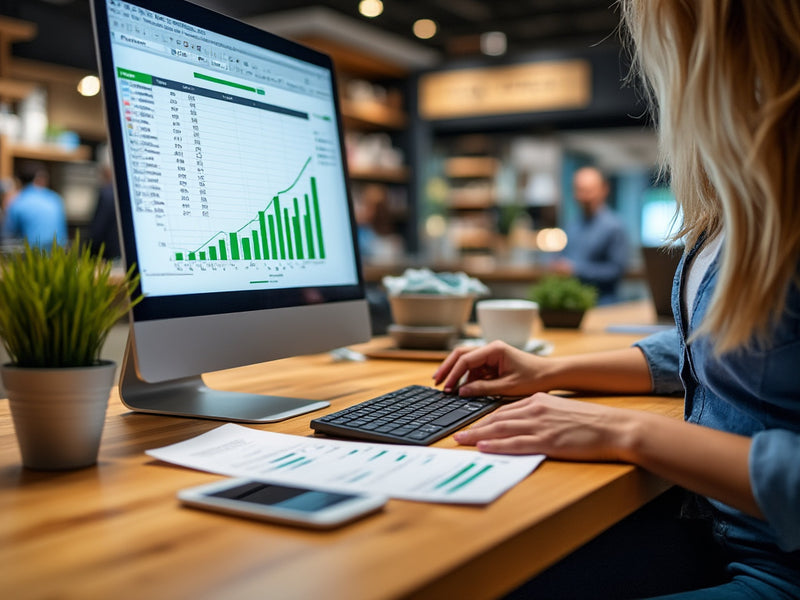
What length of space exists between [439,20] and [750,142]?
7.17 metres

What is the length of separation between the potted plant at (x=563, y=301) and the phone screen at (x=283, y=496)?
140cm

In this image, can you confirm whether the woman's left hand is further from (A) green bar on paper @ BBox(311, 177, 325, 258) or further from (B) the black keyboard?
(A) green bar on paper @ BBox(311, 177, 325, 258)

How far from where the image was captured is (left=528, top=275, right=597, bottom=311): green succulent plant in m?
1.91

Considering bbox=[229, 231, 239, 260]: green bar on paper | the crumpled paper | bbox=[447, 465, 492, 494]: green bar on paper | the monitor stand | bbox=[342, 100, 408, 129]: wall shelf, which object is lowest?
bbox=[447, 465, 492, 494]: green bar on paper

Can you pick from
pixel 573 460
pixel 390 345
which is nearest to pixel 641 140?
pixel 390 345

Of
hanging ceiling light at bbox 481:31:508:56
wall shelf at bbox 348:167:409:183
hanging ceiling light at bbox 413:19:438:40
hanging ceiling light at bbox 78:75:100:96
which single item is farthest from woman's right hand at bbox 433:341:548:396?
hanging ceiling light at bbox 481:31:508:56

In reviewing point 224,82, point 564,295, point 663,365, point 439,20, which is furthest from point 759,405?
point 439,20

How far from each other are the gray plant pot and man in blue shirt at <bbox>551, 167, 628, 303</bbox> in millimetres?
4488

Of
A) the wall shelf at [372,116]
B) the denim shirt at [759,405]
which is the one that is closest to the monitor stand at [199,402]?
the denim shirt at [759,405]

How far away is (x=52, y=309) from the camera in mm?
635

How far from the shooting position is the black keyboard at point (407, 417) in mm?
774

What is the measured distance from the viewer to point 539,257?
7480 mm

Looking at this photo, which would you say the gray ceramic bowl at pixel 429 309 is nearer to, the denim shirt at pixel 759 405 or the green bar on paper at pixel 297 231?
the green bar on paper at pixel 297 231

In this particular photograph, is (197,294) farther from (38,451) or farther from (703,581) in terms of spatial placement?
(703,581)
